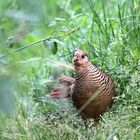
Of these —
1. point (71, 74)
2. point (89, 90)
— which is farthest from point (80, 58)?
point (71, 74)

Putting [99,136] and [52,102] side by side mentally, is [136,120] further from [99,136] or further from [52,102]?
[52,102]

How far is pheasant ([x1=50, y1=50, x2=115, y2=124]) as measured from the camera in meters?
3.35

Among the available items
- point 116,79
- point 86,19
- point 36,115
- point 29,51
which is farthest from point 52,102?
point 29,51

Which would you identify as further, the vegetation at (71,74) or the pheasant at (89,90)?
the pheasant at (89,90)

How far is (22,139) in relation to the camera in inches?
116

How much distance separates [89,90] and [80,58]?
0.22m

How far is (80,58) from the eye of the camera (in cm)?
336

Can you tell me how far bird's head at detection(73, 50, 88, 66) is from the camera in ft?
11.0

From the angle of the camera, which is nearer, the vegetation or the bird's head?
the vegetation

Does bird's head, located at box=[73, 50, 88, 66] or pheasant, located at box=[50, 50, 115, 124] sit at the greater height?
bird's head, located at box=[73, 50, 88, 66]

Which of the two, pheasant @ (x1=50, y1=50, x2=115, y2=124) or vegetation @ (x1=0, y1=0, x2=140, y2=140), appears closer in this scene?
vegetation @ (x1=0, y1=0, x2=140, y2=140)

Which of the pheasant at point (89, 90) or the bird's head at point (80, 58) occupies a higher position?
the bird's head at point (80, 58)

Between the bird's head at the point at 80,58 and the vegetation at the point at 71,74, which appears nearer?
the vegetation at the point at 71,74

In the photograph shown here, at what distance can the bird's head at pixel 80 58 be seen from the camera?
3.35 m
